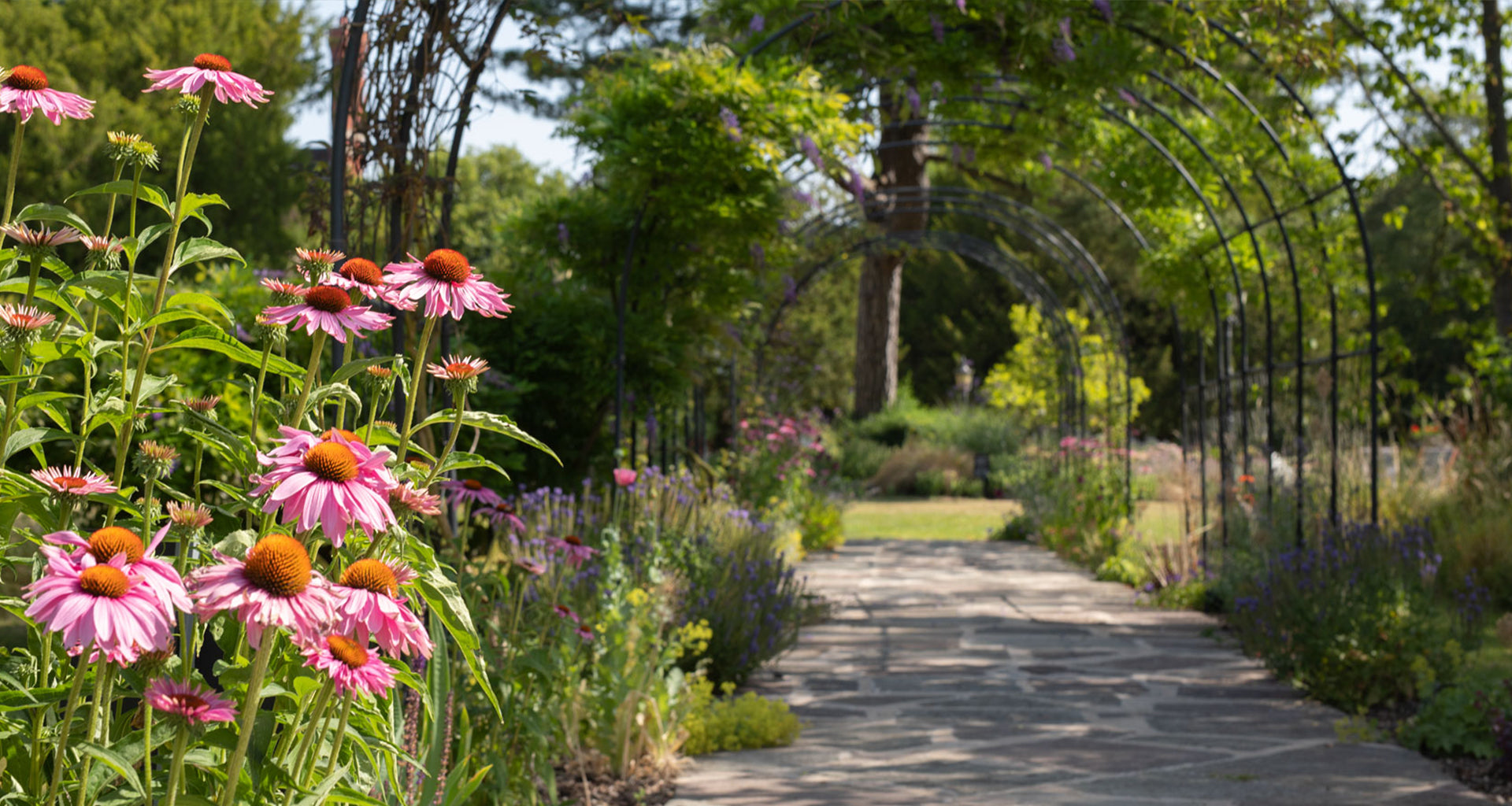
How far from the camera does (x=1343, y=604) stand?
4598mm

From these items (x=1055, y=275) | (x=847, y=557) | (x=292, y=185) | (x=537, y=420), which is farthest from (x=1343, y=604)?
(x=1055, y=275)

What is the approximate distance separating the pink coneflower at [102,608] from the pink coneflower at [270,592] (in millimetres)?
44

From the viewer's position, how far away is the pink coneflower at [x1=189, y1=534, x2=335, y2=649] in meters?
1.02

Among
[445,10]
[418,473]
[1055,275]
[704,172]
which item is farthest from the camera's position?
[1055,275]

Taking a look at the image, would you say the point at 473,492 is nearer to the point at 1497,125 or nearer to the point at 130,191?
the point at 130,191

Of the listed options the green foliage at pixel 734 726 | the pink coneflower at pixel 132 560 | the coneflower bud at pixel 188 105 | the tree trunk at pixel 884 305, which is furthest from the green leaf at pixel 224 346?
the tree trunk at pixel 884 305

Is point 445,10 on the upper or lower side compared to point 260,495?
upper

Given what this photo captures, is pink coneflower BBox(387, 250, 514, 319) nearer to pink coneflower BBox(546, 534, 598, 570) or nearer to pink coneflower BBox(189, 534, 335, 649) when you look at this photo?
pink coneflower BBox(189, 534, 335, 649)

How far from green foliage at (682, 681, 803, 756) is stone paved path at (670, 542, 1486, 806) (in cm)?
7

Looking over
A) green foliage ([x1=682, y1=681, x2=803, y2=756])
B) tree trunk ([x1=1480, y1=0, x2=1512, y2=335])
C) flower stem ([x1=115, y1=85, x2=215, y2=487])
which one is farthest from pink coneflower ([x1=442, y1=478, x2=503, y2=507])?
tree trunk ([x1=1480, y1=0, x2=1512, y2=335])

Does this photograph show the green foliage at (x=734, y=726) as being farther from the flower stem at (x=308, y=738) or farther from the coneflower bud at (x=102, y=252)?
the coneflower bud at (x=102, y=252)

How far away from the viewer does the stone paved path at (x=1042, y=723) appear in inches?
135

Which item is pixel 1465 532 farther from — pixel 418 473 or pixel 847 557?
pixel 418 473

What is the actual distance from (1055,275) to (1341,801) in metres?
21.4
